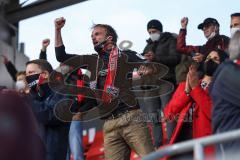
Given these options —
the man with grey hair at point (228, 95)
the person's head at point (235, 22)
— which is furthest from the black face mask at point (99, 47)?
the man with grey hair at point (228, 95)

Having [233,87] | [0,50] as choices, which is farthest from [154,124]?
[0,50]

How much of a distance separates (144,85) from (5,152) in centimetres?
397

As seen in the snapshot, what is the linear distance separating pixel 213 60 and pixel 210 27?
47.9 inches

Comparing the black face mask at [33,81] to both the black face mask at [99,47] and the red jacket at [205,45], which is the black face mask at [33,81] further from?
the red jacket at [205,45]

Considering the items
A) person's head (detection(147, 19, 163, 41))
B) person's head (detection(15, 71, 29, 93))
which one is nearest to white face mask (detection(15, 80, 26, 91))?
person's head (detection(15, 71, 29, 93))

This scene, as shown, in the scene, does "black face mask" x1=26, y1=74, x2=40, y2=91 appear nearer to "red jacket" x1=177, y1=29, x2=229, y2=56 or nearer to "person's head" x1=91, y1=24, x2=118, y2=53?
"person's head" x1=91, y1=24, x2=118, y2=53

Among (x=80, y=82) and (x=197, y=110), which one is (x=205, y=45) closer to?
(x=80, y=82)


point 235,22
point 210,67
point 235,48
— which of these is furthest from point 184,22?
point 235,48

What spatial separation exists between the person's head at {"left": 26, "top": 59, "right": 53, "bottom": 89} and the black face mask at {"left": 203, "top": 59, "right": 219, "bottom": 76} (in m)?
1.73

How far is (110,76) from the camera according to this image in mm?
7324

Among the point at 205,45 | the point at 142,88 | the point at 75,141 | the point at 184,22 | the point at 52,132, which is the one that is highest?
the point at 184,22

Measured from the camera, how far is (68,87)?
8141 mm

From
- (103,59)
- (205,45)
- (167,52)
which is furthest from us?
(167,52)

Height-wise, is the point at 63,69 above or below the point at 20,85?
above
